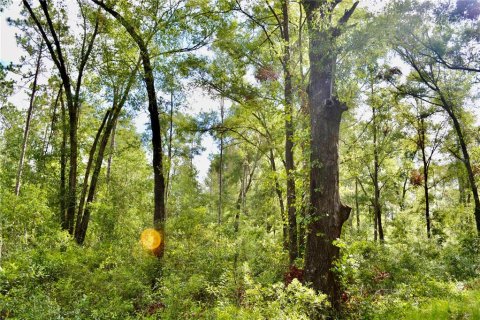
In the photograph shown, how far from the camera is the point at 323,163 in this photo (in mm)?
7051

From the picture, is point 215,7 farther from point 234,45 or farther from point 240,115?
point 240,115

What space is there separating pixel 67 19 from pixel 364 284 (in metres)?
16.4

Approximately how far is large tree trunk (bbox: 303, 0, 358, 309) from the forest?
0.11ft

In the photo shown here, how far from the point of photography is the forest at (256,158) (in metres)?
6.75

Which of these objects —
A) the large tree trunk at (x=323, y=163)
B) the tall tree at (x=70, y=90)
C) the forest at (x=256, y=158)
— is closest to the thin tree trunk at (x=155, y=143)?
the forest at (x=256, y=158)

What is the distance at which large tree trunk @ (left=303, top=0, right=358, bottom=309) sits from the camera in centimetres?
668

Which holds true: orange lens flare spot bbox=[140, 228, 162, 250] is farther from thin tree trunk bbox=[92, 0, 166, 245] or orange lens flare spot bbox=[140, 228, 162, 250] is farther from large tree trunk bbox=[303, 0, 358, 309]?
large tree trunk bbox=[303, 0, 358, 309]

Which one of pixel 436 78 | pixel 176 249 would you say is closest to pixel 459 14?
pixel 436 78

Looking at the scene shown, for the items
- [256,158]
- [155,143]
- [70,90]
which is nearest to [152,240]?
[155,143]

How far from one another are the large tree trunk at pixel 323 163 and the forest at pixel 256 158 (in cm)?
3

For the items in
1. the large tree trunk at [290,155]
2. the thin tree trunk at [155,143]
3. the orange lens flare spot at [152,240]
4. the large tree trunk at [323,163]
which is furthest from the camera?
the thin tree trunk at [155,143]

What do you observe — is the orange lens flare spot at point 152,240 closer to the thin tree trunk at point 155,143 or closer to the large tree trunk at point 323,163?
the thin tree trunk at point 155,143

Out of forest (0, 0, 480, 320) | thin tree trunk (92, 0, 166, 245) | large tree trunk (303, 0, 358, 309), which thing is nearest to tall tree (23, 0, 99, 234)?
forest (0, 0, 480, 320)

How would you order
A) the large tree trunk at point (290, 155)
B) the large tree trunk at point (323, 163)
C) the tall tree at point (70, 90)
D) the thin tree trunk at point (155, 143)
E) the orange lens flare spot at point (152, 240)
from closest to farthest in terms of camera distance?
1. the large tree trunk at point (323, 163)
2. the large tree trunk at point (290, 155)
3. the orange lens flare spot at point (152, 240)
4. the thin tree trunk at point (155, 143)
5. the tall tree at point (70, 90)
